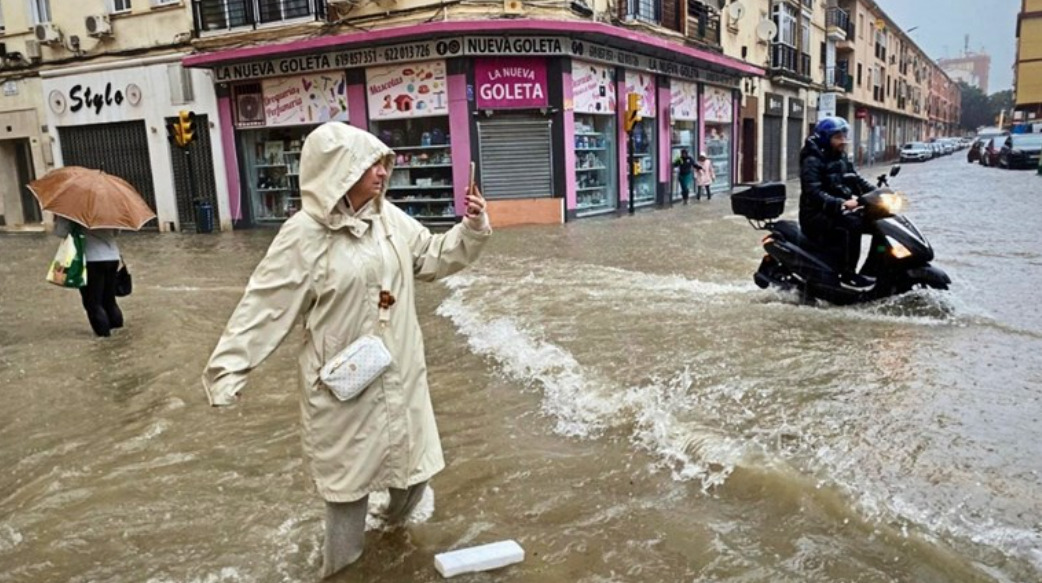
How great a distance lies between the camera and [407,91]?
17828 millimetres

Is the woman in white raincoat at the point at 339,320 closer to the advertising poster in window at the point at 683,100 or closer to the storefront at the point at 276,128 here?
the storefront at the point at 276,128

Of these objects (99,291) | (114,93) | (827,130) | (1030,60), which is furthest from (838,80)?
(99,291)

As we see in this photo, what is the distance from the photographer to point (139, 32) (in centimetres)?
2062

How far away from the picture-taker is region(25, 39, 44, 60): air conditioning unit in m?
21.7

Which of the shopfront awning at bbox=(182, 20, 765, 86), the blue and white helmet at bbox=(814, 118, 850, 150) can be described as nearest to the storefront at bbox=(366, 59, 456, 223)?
the shopfront awning at bbox=(182, 20, 765, 86)

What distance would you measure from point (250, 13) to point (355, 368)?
1872 cm

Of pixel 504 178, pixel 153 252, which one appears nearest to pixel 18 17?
pixel 153 252

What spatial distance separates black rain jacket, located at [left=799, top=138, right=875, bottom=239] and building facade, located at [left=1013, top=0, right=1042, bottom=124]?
68.8 m

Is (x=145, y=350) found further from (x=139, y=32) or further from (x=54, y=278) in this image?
(x=139, y=32)

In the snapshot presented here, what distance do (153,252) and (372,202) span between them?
585 inches

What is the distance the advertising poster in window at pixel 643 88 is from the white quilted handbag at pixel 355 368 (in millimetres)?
18448

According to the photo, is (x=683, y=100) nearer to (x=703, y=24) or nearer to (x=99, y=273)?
(x=703, y=24)

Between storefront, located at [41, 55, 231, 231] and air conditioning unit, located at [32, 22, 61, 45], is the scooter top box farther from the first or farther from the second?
air conditioning unit, located at [32, 22, 61, 45]

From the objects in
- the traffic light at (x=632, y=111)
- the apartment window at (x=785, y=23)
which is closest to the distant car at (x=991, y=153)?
the apartment window at (x=785, y=23)
